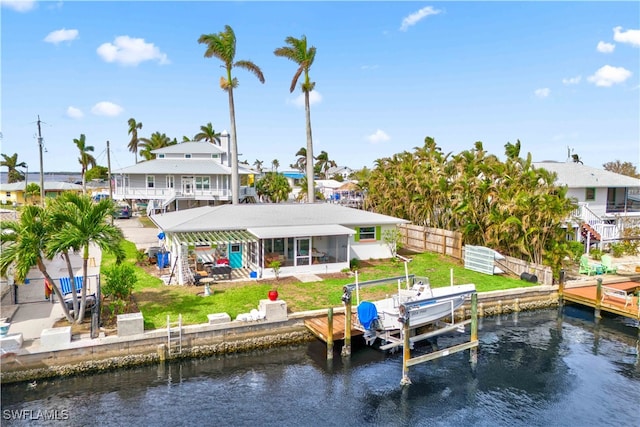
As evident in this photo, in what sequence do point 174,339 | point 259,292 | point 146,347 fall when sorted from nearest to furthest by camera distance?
point 146,347 → point 174,339 → point 259,292

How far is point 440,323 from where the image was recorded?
1775 centimetres

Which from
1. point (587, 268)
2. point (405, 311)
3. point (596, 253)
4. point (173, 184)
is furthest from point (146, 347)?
point (173, 184)

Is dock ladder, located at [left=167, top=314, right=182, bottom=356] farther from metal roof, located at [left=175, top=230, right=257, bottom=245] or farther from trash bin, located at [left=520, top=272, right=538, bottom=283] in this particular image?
trash bin, located at [left=520, top=272, right=538, bottom=283]

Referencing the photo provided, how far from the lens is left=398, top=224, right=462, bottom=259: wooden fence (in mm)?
28547

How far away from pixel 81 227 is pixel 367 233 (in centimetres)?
1703

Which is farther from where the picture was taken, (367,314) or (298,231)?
(298,231)

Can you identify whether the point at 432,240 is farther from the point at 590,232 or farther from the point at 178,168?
the point at 178,168

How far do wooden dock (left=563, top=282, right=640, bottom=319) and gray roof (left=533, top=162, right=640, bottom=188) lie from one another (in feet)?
37.1

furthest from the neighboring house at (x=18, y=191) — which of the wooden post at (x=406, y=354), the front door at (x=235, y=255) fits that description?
the wooden post at (x=406, y=354)

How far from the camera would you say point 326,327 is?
54.8ft

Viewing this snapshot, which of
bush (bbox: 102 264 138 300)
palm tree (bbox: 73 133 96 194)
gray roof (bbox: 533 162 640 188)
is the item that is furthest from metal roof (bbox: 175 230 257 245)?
palm tree (bbox: 73 133 96 194)

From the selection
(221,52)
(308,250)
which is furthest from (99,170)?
(308,250)

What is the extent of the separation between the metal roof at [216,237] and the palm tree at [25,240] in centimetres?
732

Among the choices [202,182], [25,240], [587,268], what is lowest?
[587,268]
